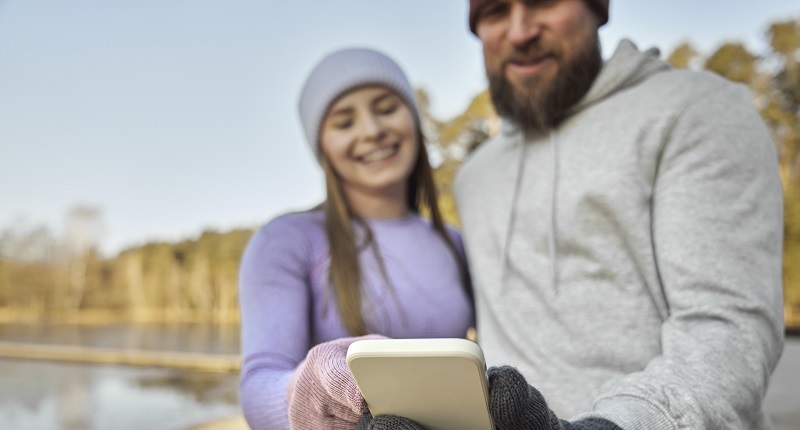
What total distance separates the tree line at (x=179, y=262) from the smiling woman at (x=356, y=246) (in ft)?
24.9

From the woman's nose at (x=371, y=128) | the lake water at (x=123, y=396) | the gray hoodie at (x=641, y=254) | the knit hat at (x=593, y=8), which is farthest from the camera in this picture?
the lake water at (x=123, y=396)

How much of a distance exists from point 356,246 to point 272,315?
0.35 m

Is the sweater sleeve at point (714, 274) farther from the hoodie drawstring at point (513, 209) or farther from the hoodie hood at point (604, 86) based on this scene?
the hoodie drawstring at point (513, 209)

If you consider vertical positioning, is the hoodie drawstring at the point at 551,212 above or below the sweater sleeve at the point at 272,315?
above

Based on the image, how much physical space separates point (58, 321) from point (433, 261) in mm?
34638

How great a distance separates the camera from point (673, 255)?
4.47 feet

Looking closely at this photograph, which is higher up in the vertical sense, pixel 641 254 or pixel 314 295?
pixel 641 254

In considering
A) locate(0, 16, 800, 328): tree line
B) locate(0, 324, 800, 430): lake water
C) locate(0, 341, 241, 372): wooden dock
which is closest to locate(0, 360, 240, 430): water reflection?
locate(0, 324, 800, 430): lake water

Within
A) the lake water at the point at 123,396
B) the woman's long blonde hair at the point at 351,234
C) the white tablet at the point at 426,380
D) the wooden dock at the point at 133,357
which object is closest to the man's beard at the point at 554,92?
the woman's long blonde hair at the point at 351,234

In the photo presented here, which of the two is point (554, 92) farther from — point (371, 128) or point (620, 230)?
point (371, 128)

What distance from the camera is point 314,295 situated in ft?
5.79

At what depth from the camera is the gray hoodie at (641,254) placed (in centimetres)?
117

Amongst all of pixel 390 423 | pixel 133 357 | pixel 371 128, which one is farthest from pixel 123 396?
pixel 390 423

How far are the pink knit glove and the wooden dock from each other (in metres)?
9.00
